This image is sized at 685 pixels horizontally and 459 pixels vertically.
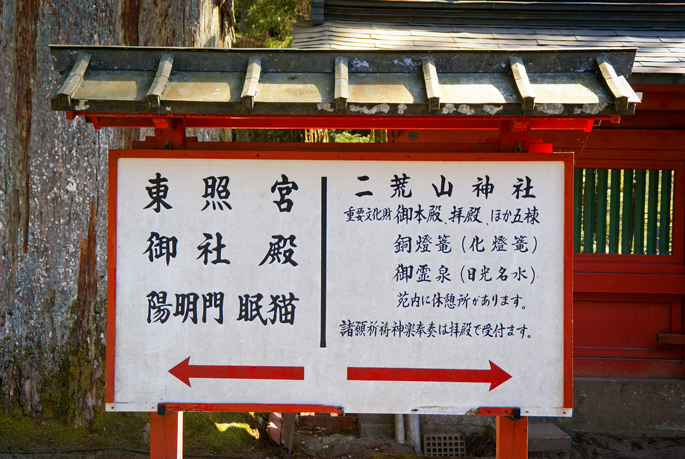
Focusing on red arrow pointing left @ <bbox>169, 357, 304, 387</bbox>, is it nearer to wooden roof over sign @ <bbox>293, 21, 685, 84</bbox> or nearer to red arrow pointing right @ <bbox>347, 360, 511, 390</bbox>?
red arrow pointing right @ <bbox>347, 360, 511, 390</bbox>

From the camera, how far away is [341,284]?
2.99 m

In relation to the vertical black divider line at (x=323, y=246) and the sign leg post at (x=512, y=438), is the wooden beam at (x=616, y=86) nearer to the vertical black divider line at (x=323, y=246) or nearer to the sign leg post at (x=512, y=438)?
the vertical black divider line at (x=323, y=246)

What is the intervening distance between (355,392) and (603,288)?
11.5 ft

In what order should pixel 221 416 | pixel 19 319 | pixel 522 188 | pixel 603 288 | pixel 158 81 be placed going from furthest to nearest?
pixel 603 288 < pixel 221 416 < pixel 19 319 < pixel 522 188 < pixel 158 81

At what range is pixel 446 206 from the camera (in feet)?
9.73

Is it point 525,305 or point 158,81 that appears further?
point 525,305

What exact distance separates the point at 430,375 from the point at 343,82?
66.4 inches

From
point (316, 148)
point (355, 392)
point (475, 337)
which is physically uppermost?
point (316, 148)

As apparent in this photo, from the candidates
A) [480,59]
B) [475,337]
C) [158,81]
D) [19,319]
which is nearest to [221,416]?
[19,319]

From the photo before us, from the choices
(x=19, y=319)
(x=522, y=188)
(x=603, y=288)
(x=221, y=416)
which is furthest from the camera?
(x=603, y=288)

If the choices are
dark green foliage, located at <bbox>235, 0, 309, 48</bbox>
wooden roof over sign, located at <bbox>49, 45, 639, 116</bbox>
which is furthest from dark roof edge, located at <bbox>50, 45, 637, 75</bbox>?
dark green foliage, located at <bbox>235, 0, 309, 48</bbox>

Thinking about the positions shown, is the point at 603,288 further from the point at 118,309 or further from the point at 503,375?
the point at 118,309

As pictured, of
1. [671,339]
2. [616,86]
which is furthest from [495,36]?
[671,339]

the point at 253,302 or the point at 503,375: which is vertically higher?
the point at 253,302
